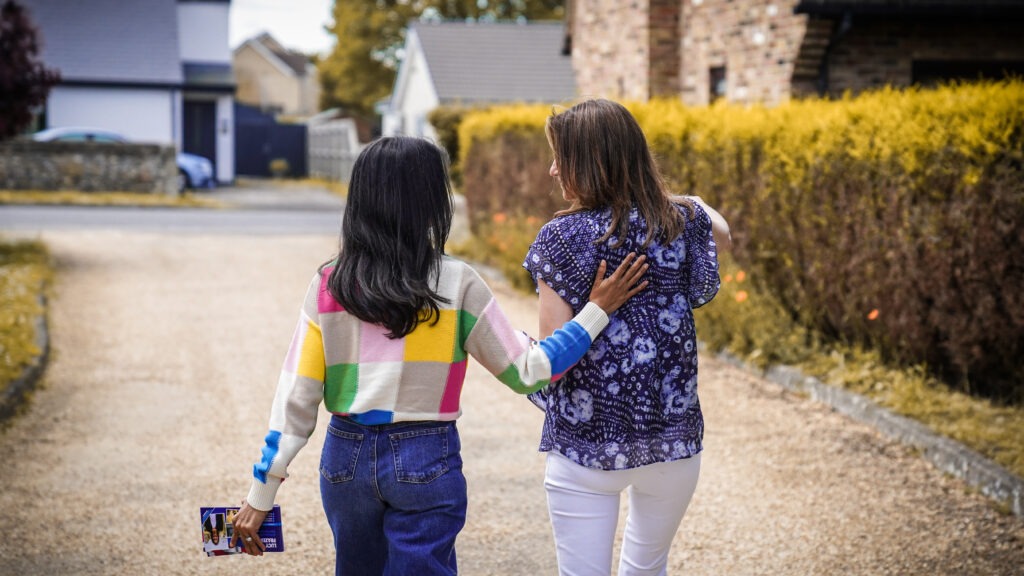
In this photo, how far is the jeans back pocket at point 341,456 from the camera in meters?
2.88

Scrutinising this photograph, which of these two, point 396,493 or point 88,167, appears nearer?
point 396,493

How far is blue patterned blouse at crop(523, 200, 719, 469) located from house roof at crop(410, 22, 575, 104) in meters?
30.0

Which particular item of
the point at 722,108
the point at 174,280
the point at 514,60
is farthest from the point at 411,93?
the point at 722,108

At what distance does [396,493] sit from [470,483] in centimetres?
306

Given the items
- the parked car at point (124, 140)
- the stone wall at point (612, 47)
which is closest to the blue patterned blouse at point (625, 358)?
the stone wall at point (612, 47)

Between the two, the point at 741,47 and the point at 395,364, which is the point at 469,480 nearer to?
the point at 395,364

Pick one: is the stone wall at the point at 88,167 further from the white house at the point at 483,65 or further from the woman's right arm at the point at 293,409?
the woman's right arm at the point at 293,409

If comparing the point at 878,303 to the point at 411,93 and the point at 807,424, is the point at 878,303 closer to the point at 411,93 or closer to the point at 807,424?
the point at 807,424

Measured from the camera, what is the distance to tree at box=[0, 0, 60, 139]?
13.6 meters

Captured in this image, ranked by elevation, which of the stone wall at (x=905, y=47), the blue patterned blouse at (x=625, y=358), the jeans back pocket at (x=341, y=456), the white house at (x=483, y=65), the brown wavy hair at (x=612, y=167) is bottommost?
the jeans back pocket at (x=341, y=456)

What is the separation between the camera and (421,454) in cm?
287

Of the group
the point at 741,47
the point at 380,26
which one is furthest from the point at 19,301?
the point at 380,26

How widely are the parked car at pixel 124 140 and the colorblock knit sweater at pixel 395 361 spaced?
2813 cm

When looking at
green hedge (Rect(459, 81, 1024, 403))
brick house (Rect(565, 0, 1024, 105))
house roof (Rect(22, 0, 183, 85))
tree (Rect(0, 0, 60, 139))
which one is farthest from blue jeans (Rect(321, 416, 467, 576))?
house roof (Rect(22, 0, 183, 85))
